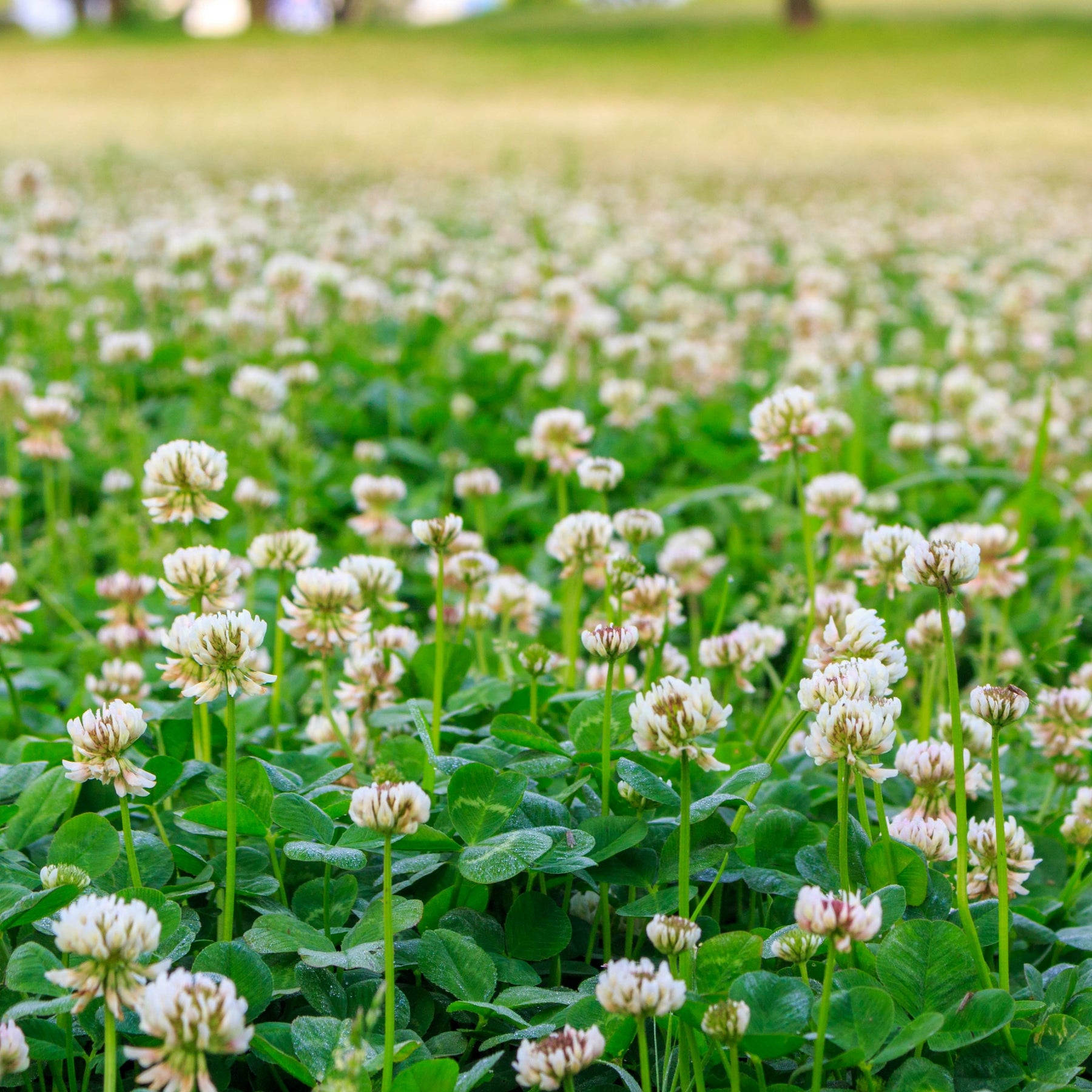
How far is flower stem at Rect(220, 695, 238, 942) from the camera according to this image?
1124mm

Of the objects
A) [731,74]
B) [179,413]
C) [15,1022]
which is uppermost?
[731,74]

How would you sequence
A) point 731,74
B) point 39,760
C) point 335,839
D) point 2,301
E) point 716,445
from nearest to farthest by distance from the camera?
1. point 335,839
2. point 39,760
3. point 716,445
4. point 2,301
5. point 731,74

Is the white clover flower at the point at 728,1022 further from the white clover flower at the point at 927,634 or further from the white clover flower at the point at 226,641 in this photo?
the white clover flower at the point at 927,634

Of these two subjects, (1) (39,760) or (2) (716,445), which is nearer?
(1) (39,760)

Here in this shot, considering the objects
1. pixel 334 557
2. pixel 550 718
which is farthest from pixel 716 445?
pixel 550 718

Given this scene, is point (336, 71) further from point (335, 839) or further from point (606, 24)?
point (335, 839)

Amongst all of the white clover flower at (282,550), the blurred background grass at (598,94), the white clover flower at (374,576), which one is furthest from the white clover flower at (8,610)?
the blurred background grass at (598,94)

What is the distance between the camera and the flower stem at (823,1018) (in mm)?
964

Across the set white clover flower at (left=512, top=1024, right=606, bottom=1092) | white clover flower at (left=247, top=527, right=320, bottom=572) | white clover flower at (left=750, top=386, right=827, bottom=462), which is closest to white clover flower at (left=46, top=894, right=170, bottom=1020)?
white clover flower at (left=512, top=1024, right=606, bottom=1092)

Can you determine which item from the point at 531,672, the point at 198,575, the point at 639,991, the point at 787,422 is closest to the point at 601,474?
the point at 787,422

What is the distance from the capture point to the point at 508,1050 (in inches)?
45.5

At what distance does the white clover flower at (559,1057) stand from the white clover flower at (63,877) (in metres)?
0.45

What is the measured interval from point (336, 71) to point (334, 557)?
25.5 metres

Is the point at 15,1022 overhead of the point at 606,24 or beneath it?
beneath
